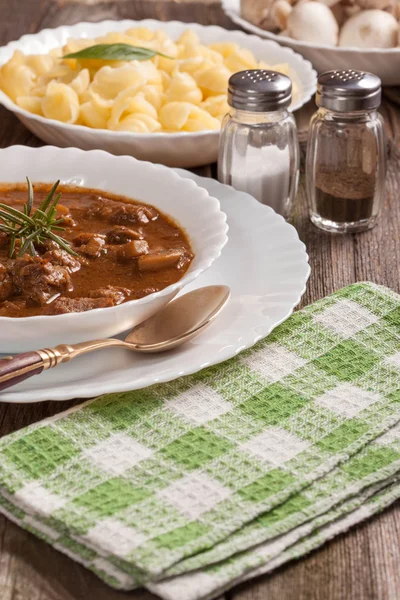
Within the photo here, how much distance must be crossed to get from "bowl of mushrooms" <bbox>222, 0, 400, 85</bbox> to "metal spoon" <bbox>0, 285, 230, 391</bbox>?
234cm

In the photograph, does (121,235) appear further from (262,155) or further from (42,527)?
(42,527)

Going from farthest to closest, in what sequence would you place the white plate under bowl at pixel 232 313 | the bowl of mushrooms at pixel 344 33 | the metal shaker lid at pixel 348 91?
the bowl of mushrooms at pixel 344 33 < the metal shaker lid at pixel 348 91 < the white plate under bowl at pixel 232 313

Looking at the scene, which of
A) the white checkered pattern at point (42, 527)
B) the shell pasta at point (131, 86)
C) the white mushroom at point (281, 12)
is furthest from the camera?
the white mushroom at point (281, 12)

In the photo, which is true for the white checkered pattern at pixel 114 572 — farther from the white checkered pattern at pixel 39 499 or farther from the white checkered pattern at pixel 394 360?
the white checkered pattern at pixel 394 360

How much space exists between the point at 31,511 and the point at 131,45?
2.69m

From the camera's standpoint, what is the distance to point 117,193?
327 centimetres

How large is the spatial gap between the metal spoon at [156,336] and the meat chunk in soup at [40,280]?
26cm

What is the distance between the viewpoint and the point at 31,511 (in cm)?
189

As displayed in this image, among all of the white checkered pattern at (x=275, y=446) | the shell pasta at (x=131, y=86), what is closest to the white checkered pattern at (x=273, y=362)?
the white checkered pattern at (x=275, y=446)

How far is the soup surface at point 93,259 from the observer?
2539 mm

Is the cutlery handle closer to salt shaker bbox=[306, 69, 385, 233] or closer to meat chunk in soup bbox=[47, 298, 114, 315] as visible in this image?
meat chunk in soup bbox=[47, 298, 114, 315]

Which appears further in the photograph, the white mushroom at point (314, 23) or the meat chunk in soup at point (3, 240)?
the white mushroom at point (314, 23)

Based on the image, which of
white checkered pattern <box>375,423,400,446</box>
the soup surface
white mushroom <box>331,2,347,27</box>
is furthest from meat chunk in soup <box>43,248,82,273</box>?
white mushroom <box>331,2,347,27</box>

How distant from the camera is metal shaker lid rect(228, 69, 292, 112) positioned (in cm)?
323
